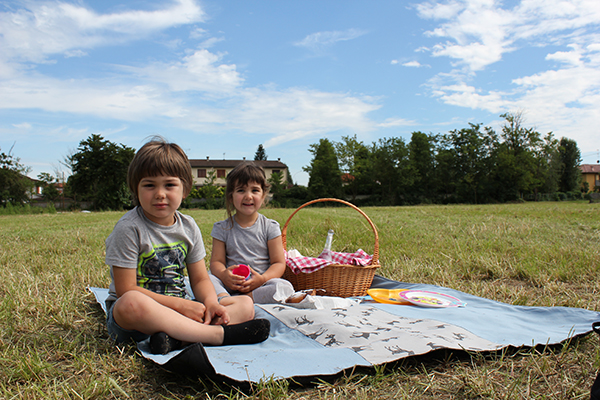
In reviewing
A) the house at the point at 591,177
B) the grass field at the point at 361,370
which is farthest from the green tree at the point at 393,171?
the house at the point at 591,177

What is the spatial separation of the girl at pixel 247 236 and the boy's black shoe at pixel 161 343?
1.16 m

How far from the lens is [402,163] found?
4284 cm

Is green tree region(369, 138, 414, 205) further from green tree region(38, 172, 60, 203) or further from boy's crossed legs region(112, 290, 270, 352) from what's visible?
boy's crossed legs region(112, 290, 270, 352)

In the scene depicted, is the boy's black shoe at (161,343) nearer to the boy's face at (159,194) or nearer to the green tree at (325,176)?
the boy's face at (159,194)

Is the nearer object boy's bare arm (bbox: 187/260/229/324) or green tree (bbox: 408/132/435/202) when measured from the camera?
boy's bare arm (bbox: 187/260/229/324)

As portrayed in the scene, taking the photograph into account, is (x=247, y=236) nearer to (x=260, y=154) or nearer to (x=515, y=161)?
(x=515, y=161)

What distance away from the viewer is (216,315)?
2.21m

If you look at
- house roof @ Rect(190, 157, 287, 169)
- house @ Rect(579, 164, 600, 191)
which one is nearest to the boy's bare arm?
house roof @ Rect(190, 157, 287, 169)

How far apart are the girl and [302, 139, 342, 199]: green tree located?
39414mm

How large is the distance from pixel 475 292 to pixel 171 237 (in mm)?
2572

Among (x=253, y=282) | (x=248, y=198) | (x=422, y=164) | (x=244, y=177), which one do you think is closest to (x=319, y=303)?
(x=253, y=282)

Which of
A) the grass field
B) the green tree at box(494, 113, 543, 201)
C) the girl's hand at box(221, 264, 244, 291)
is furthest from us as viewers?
the green tree at box(494, 113, 543, 201)

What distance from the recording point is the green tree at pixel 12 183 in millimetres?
29922

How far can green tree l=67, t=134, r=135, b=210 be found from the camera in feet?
98.6
